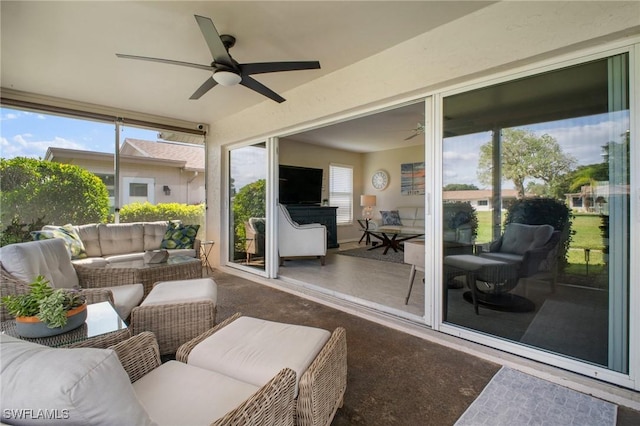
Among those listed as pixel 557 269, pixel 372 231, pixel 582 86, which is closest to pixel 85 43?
pixel 582 86

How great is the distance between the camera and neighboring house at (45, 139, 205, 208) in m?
4.43

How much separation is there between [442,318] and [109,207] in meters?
4.89

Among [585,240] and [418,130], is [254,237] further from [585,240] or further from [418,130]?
[585,240]

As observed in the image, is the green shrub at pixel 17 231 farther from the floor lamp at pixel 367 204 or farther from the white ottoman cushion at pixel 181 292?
the floor lamp at pixel 367 204

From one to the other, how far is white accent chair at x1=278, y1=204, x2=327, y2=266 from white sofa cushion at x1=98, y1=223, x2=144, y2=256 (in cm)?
215

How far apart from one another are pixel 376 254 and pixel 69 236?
16.7 feet

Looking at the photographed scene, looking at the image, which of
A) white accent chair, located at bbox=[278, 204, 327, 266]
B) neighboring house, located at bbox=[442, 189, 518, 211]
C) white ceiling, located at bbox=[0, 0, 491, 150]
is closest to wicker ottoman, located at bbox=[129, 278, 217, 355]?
neighboring house, located at bbox=[442, 189, 518, 211]

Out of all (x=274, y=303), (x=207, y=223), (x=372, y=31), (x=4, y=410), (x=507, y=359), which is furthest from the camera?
(x=207, y=223)

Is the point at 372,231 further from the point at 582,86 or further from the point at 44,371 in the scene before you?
the point at 44,371

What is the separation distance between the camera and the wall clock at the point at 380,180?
8.18m

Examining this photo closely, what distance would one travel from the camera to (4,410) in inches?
22.5

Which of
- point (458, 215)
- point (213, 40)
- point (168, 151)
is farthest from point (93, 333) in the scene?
point (168, 151)

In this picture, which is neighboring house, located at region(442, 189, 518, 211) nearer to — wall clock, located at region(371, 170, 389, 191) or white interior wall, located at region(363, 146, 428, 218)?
white interior wall, located at region(363, 146, 428, 218)

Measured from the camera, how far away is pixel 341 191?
827cm
